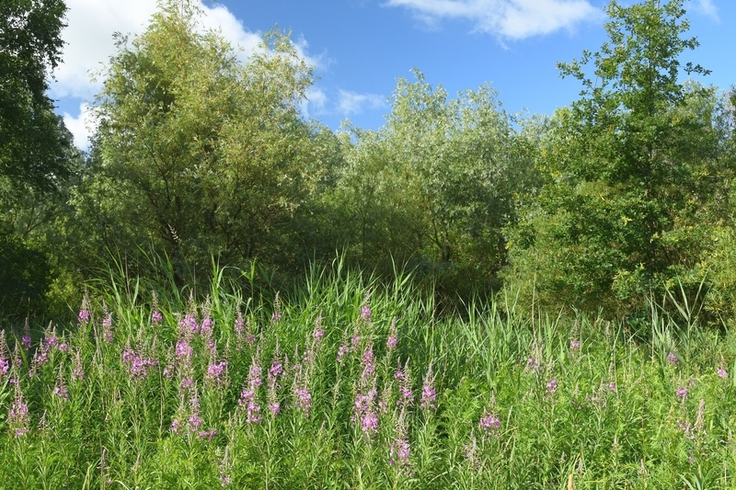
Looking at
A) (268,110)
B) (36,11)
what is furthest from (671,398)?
(36,11)

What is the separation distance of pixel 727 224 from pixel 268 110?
1345 centimetres

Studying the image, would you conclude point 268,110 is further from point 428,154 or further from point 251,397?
point 251,397

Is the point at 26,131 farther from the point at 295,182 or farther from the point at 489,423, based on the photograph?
the point at 489,423

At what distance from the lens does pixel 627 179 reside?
16719 millimetres

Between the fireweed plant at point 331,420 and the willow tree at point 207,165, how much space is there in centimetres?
1173

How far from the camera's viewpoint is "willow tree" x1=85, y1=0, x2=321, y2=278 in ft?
56.8

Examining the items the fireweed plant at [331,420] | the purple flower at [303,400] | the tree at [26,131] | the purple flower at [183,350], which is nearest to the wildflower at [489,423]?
the fireweed plant at [331,420]

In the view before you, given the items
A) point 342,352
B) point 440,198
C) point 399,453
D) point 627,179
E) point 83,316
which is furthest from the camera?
point 440,198

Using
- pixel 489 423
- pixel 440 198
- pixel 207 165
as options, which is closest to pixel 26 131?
pixel 207 165

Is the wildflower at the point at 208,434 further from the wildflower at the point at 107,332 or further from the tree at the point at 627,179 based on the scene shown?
the tree at the point at 627,179

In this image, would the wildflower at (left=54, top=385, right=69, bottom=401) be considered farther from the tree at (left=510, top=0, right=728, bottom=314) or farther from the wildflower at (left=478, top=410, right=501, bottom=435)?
the tree at (left=510, top=0, right=728, bottom=314)

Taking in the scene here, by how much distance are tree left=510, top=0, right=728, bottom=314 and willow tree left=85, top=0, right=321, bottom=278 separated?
277 inches

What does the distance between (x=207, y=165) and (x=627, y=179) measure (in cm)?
1150

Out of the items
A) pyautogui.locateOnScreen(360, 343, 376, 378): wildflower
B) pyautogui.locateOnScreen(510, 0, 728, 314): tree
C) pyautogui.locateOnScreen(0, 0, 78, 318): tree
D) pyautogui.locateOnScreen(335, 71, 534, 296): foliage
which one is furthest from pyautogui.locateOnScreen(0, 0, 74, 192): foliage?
pyautogui.locateOnScreen(360, 343, 376, 378): wildflower
